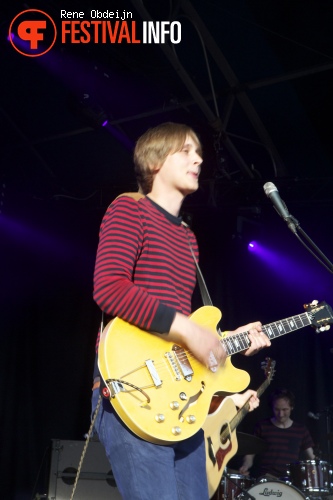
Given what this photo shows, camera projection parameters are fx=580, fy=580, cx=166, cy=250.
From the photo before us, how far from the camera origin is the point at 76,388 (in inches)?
346

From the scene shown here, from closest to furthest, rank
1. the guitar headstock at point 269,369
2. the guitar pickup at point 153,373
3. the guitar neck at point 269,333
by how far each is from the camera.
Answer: the guitar pickup at point 153,373 < the guitar neck at point 269,333 < the guitar headstock at point 269,369

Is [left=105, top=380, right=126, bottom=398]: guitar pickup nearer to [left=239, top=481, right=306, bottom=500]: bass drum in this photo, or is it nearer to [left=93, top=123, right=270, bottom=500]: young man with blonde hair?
[left=93, top=123, right=270, bottom=500]: young man with blonde hair

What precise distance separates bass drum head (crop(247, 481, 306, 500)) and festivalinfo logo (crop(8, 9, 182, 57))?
499 centimetres

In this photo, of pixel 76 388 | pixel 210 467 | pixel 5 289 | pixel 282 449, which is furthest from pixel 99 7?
pixel 282 449

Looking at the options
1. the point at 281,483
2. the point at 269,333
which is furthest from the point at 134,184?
the point at 269,333

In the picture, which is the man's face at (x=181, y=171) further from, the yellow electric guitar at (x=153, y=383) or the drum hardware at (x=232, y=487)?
the drum hardware at (x=232, y=487)

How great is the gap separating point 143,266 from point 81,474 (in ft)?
14.6

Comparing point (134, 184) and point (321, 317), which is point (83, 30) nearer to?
point (134, 184)

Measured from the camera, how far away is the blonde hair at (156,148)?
282cm

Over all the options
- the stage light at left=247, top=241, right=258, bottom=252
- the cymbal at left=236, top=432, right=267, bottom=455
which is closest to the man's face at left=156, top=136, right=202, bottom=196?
the cymbal at left=236, top=432, right=267, bottom=455

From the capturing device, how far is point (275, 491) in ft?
20.7

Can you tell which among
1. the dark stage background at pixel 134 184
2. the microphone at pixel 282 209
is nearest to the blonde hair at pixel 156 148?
the microphone at pixel 282 209

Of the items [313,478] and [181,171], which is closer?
[181,171]

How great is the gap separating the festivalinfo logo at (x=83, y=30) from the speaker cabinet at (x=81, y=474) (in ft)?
14.8
